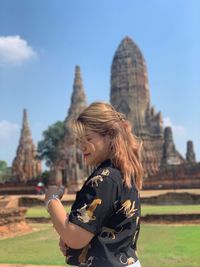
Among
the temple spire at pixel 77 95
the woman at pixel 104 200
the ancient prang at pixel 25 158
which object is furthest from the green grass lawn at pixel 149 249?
the ancient prang at pixel 25 158

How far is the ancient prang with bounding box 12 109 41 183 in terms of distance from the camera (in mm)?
57656

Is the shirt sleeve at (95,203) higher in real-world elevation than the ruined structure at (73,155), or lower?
lower

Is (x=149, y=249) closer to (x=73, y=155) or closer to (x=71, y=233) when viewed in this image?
(x=71, y=233)

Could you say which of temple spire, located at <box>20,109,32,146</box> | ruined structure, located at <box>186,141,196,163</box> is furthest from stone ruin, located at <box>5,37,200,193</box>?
ruined structure, located at <box>186,141,196,163</box>

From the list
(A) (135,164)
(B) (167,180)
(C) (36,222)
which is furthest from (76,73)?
(A) (135,164)

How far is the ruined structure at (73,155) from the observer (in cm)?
3734

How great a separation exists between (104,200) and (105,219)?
10cm

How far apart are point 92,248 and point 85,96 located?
52996 millimetres

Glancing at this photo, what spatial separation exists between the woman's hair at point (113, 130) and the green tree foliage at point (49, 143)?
60194mm

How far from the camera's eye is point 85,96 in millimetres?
54625

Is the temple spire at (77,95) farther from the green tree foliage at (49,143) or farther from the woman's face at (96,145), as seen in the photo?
the woman's face at (96,145)

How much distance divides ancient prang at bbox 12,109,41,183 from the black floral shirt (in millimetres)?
56065

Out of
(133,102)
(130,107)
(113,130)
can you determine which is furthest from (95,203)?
(133,102)

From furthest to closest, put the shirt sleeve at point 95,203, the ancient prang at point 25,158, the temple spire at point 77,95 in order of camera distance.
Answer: the ancient prang at point 25,158
the temple spire at point 77,95
the shirt sleeve at point 95,203
